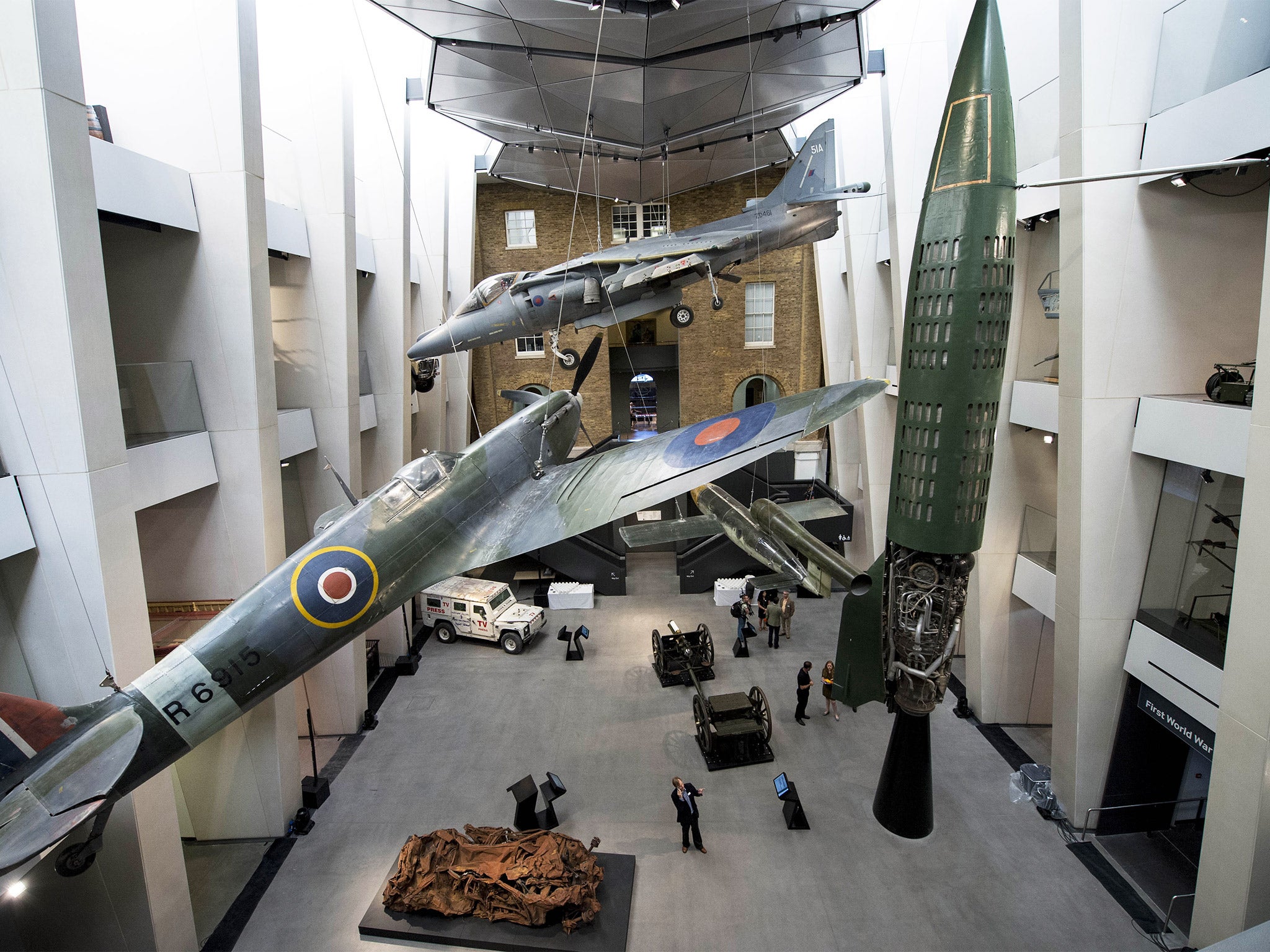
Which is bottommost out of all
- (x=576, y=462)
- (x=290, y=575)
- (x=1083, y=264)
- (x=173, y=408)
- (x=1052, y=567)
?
(x=1052, y=567)

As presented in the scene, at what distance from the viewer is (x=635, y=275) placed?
9484 millimetres

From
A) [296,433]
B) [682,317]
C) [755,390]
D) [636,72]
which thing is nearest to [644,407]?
Result: [755,390]

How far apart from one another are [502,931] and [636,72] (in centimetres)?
1322

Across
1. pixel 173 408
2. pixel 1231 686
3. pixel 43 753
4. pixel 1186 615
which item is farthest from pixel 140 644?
pixel 1186 615

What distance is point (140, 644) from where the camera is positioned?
5.61m

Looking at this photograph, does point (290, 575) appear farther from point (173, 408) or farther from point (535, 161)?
point (535, 161)

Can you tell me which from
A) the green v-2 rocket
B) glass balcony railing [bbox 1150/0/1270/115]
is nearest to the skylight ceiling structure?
glass balcony railing [bbox 1150/0/1270/115]

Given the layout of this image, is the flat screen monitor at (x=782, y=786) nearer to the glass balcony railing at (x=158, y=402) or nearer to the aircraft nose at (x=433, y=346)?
the aircraft nose at (x=433, y=346)

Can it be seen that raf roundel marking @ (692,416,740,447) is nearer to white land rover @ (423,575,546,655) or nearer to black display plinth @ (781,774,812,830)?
black display plinth @ (781,774,812,830)

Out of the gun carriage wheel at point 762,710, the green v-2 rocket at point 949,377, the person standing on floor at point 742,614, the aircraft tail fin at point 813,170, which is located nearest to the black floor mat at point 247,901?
the gun carriage wheel at point 762,710

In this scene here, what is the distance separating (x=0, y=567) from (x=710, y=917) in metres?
7.69

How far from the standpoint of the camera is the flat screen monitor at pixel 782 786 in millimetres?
7695

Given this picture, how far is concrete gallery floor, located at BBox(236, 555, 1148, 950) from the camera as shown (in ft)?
21.2

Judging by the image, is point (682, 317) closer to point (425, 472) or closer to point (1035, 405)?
point (1035, 405)
